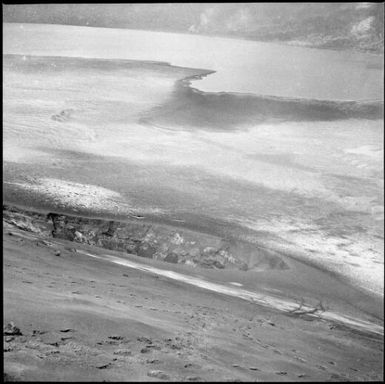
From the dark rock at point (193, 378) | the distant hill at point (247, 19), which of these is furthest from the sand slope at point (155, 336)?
the distant hill at point (247, 19)

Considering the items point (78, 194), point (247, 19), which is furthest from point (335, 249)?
point (78, 194)

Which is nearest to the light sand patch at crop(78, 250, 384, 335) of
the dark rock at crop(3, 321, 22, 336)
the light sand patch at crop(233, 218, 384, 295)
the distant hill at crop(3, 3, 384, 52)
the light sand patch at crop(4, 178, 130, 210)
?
the light sand patch at crop(233, 218, 384, 295)

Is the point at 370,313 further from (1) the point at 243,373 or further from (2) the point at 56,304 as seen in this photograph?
(2) the point at 56,304

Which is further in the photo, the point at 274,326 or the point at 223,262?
the point at 223,262

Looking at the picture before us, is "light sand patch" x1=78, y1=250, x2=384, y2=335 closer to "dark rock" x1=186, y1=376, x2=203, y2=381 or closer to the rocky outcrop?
the rocky outcrop

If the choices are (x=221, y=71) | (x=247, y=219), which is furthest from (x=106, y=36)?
(x=247, y=219)

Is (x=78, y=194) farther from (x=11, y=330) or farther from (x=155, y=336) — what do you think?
(x=155, y=336)

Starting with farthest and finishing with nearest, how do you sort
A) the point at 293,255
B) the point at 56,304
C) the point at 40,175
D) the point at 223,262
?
the point at 40,175 → the point at 223,262 → the point at 293,255 → the point at 56,304
